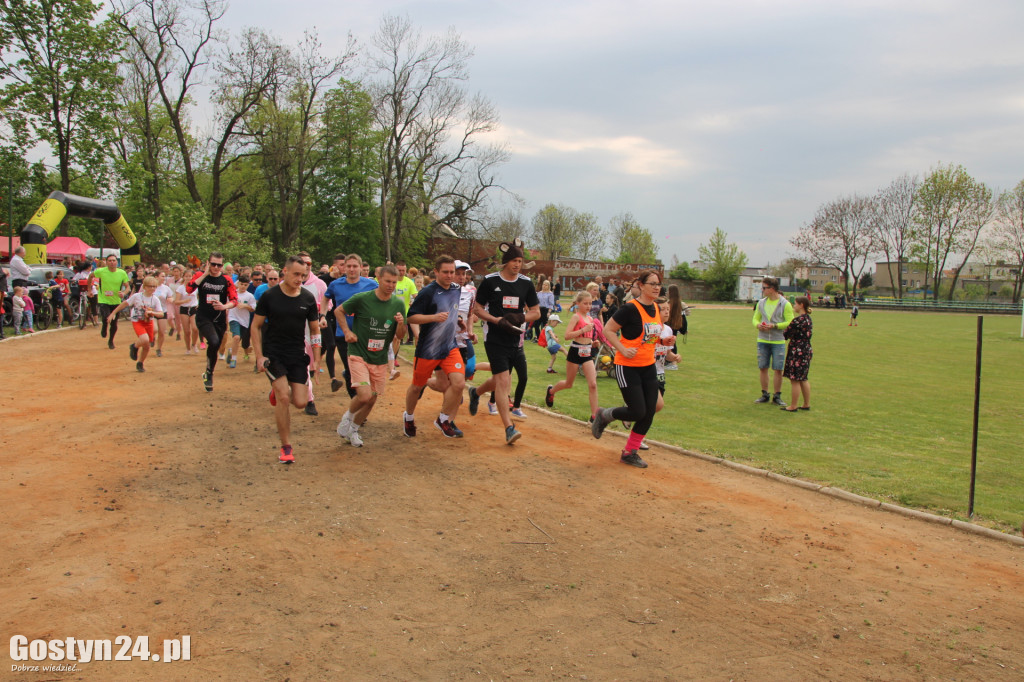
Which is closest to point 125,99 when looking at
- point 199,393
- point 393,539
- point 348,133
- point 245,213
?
point 245,213

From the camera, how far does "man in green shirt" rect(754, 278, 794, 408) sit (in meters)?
10.6

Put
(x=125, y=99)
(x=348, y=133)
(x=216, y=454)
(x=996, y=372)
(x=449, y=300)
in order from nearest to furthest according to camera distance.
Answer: (x=216, y=454), (x=449, y=300), (x=996, y=372), (x=125, y=99), (x=348, y=133)

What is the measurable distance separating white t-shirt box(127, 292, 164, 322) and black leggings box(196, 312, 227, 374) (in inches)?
90.4

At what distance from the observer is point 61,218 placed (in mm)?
26203

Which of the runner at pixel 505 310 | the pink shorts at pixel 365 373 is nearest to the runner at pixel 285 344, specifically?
the pink shorts at pixel 365 373

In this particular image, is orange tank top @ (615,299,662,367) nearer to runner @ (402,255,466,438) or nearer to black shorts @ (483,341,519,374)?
black shorts @ (483,341,519,374)

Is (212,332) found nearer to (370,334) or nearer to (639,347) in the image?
(370,334)

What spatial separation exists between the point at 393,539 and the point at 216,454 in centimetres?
310

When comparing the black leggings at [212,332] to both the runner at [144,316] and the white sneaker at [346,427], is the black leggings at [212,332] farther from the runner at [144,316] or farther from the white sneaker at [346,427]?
the white sneaker at [346,427]

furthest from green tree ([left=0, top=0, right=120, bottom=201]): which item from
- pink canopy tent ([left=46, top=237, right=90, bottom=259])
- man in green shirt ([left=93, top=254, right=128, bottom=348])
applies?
man in green shirt ([left=93, top=254, right=128, bottom=348])

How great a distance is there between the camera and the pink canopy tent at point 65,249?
33.3 m

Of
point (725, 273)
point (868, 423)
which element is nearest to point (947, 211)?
point (725, 273)

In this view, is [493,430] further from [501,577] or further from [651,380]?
[501,577]

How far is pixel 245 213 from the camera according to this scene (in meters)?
49.9
